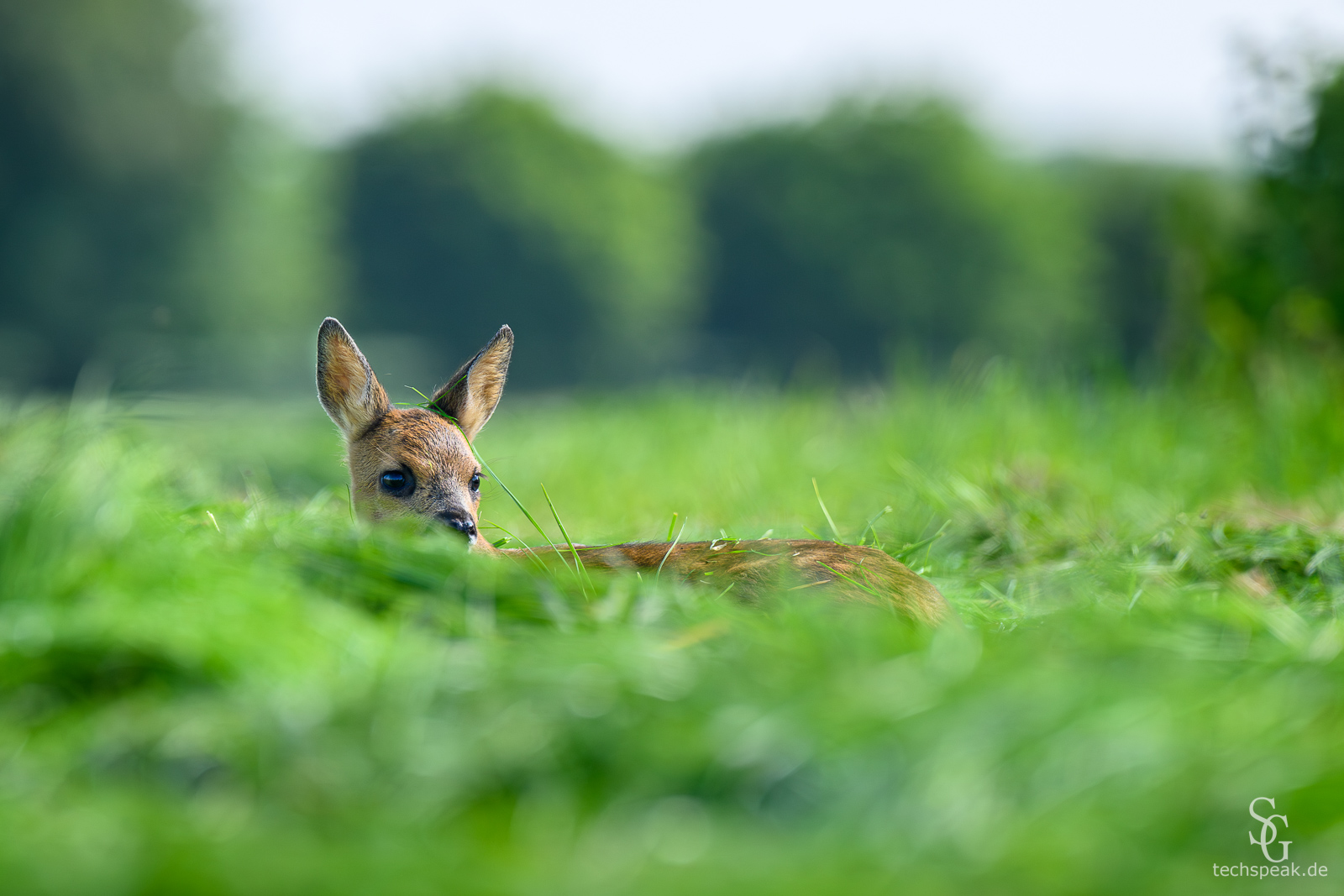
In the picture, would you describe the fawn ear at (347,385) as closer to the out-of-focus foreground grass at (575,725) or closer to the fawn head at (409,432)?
the fawn head at (409,432)

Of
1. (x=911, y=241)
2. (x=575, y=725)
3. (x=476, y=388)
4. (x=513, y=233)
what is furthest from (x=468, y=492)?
(x=911, y=241)

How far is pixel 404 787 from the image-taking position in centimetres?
154

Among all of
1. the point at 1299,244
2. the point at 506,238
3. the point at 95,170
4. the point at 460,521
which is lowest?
the point at 460,521

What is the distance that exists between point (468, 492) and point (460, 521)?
1.13ft

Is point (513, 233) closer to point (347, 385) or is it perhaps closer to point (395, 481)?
point (347, 385)

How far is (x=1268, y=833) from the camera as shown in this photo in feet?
4.97

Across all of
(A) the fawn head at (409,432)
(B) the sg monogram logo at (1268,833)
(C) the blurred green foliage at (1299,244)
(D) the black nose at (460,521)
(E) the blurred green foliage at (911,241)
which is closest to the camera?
(B) the sg monogram logo at (1268,833)

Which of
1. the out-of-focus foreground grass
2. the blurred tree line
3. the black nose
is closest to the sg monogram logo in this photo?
the out-of-focus foreground grass

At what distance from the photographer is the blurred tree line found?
2248cm

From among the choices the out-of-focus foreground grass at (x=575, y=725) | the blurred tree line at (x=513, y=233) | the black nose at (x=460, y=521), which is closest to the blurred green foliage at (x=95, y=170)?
the blurred tree line at (x=513, y=233)

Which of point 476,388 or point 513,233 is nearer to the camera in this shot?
point 476,388

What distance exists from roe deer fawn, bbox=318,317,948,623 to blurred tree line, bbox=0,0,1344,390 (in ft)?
58.7

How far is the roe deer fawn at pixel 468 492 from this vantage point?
2.74m

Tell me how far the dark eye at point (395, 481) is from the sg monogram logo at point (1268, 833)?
279cm
